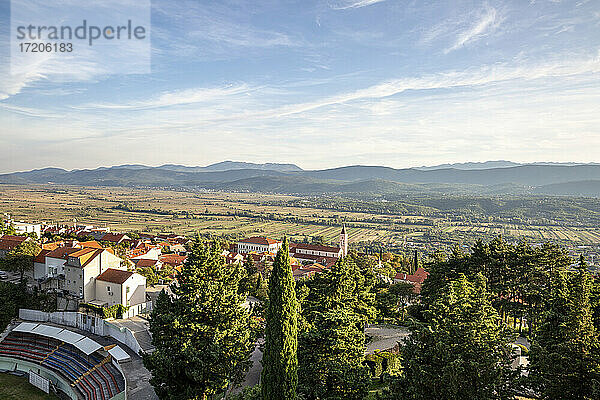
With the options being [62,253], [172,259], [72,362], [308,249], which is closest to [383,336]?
[72,362]

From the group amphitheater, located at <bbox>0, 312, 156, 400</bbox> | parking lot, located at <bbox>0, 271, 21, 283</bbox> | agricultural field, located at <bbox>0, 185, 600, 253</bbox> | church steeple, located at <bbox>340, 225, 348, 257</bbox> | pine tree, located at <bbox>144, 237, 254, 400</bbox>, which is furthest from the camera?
agricultural field, located at <bbox>0, 185, 600, 253</bbox>

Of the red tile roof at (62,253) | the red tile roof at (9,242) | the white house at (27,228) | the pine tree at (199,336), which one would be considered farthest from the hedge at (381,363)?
the white house at (27,228)

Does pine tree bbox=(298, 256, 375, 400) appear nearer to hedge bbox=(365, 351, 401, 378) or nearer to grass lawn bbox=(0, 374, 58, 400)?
hedge bbox=(365, 351, 401, 378)

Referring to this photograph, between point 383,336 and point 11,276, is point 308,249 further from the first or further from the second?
point 11,276

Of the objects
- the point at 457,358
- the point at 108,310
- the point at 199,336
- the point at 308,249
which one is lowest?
the point at 308,249

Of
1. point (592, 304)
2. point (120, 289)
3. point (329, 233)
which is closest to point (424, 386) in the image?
point (592, 304)

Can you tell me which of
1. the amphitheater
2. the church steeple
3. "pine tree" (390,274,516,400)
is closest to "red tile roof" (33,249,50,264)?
the amphitheater

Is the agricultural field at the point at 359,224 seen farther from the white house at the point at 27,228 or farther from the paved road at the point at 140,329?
the paved road at the point at 140,329
